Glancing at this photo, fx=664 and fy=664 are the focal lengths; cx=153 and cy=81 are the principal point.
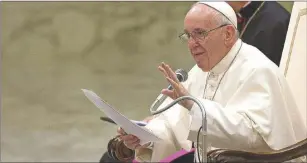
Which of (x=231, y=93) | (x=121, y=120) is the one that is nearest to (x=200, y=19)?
(x=231, y=93)

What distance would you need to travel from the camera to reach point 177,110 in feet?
11.7

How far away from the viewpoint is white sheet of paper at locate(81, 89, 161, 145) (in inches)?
110

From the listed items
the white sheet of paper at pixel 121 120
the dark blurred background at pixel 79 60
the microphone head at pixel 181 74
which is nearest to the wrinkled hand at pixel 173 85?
the microphone head at pixel 181 74

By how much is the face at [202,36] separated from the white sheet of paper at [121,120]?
0.44m

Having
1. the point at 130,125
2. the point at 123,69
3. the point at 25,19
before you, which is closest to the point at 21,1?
the point at 25,19

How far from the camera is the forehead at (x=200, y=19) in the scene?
3094 millimetres

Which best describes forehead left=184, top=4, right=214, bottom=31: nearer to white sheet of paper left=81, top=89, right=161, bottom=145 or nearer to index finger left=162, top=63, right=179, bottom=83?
index finger left=162, top=63, right=179, bottom=83

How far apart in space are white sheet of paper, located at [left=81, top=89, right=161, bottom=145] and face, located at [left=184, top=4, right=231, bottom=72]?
44cm

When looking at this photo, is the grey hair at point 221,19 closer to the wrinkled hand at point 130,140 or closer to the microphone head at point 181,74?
the microphone head at point 181,74

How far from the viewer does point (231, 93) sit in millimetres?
3215

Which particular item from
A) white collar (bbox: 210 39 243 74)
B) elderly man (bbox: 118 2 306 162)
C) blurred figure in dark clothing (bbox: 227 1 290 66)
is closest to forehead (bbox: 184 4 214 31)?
elderly man (bbox: 118 2 306 162)

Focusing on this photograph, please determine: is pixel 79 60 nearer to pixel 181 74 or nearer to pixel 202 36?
pixel 202 36

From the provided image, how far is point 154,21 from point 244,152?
12.1 feet

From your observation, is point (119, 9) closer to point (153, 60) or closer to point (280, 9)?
point (153, 60)
